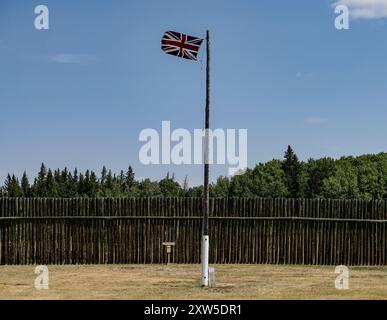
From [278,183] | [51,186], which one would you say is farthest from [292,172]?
[51,186]

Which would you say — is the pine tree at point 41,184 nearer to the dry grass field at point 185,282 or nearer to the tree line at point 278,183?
the tree line at point 278,183

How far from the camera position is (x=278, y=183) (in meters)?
102

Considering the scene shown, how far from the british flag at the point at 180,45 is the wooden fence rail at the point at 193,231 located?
7.08 meters

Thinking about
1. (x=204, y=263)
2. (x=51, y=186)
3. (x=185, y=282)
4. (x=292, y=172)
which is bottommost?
(x=185, y=282)

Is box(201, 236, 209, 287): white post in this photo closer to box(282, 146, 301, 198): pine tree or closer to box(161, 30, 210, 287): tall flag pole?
box(161, 30, 210, 287): tall flag pole

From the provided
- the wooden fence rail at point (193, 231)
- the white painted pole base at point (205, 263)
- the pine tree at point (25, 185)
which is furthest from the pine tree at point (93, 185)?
the white painted pole base at point (205, 263)

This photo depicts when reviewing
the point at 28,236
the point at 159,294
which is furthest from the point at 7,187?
the point at 159,294

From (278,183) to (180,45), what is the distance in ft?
287

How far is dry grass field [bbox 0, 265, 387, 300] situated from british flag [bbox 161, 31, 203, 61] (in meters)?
5.29

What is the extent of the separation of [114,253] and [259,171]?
92617mm

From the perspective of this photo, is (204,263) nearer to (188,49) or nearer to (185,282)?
(185,282)

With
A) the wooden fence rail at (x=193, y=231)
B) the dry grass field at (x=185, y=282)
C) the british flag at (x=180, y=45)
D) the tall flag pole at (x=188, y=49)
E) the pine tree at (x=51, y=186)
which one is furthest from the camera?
the pine tree at (x=51, y=186)

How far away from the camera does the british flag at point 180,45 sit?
1547cm
